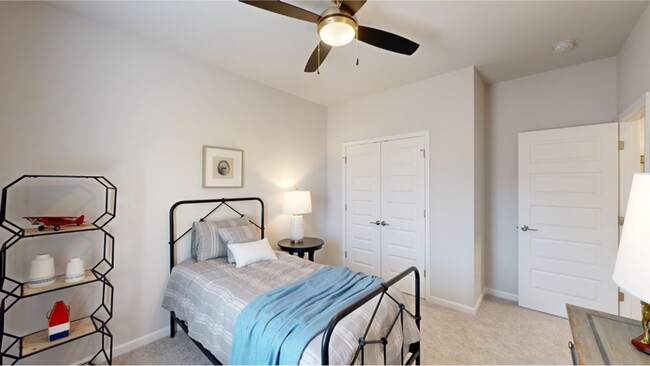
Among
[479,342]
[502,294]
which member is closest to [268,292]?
[479,342]

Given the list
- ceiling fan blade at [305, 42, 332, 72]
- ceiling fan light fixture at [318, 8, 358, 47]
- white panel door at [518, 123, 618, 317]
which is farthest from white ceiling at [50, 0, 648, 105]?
white panel door at [518, 123, 618, 317]

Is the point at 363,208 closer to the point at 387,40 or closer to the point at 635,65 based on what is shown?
the point at 387,40

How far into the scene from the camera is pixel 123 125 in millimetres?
2242

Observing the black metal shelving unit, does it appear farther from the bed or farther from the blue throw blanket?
the blue throw blanket

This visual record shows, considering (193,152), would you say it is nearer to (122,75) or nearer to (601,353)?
(122,75)

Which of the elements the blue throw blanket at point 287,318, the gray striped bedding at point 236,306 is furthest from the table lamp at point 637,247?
the blue throw blanket at point 287,318

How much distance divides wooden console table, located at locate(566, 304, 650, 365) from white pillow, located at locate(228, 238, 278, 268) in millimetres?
2187

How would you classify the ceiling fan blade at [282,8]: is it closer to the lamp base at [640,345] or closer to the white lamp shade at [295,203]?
the white lamp shade at [295,203]

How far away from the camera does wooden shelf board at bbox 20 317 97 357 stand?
1633mm

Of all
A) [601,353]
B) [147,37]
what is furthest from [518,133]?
[147,37]

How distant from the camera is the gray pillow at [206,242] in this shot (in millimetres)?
2496

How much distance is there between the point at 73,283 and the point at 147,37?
211cm

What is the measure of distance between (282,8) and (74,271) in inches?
88.5

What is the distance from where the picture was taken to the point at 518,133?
321cm
